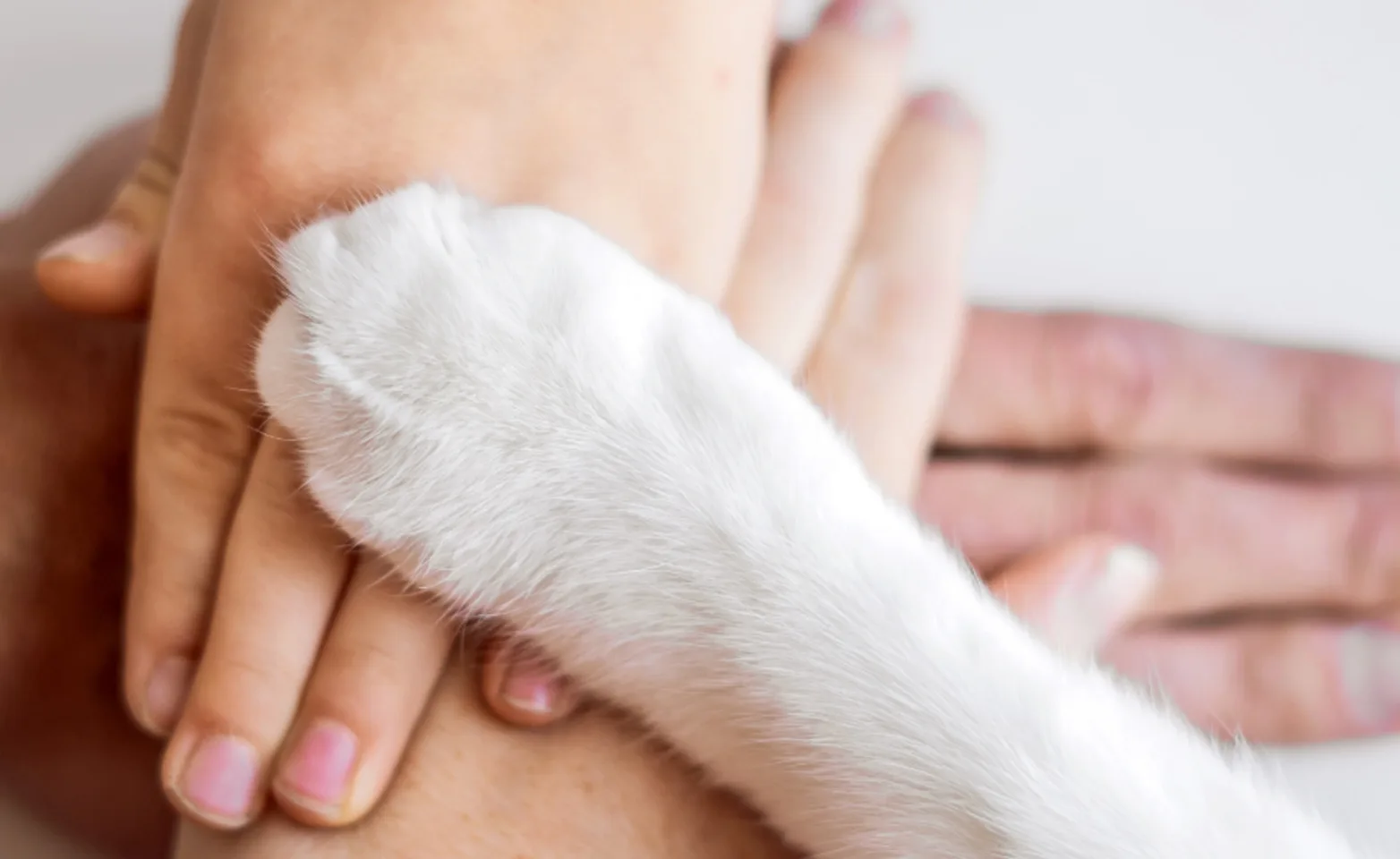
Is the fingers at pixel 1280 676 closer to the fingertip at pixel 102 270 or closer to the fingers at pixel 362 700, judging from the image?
the fingers at pixel 362 700

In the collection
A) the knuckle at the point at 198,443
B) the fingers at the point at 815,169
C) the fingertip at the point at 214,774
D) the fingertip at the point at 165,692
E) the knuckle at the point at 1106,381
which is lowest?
the fingertip at the point at 165,692

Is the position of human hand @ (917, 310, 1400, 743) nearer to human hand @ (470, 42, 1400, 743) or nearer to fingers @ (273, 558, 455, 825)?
human hand @ (470, 42, 1400, 743)

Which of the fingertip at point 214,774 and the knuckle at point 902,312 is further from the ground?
the knuckle at point 902,312

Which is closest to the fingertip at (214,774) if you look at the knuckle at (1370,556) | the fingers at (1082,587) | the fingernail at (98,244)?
the fingernail at (98,244)

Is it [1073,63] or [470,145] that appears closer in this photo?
[470,145]

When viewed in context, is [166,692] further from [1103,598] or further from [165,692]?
[1103,598]

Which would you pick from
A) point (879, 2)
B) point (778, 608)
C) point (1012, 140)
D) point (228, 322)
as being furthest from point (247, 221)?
point (1012, 140)

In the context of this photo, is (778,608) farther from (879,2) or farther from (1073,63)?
(1073,63)
